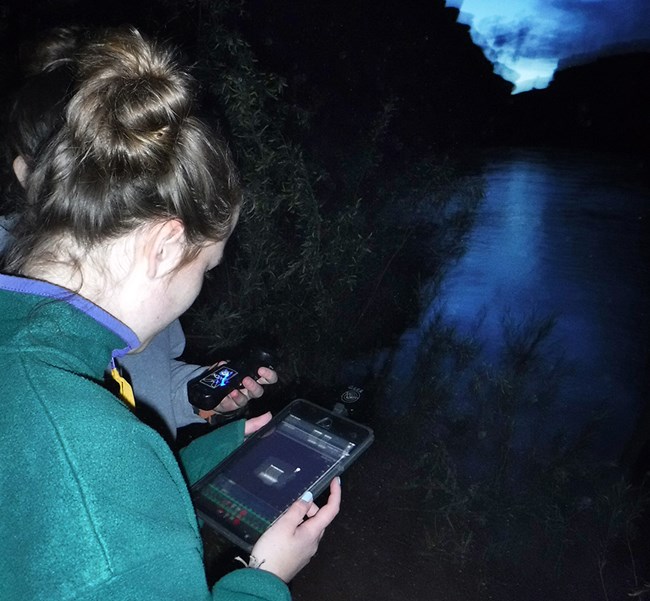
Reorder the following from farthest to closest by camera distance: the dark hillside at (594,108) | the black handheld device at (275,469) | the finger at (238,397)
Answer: the dark hillside at (594,108) < the finger at (238,397) < the black handheld device at (275,469)

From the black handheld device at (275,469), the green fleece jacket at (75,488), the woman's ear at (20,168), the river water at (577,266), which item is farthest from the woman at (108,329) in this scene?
the river water at (577,266)

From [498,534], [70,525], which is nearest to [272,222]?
[498,534]

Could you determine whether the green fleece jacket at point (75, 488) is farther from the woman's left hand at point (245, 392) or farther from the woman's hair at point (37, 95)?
the woman's left hand at point (245, 392)

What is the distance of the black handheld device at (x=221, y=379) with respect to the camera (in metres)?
1.26

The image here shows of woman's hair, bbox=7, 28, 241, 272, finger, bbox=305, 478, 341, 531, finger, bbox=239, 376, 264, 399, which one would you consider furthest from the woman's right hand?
woman's hair, bbox=7, 28, 241, 272

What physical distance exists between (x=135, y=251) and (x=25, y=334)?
23cm

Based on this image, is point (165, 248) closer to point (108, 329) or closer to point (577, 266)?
point (108, 329)

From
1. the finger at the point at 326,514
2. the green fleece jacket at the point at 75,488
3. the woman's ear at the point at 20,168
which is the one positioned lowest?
the finger at the point at 326,514

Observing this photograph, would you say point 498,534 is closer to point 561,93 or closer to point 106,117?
point 561,93

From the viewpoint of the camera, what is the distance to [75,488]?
48 centimetres

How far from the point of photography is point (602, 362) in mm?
1867

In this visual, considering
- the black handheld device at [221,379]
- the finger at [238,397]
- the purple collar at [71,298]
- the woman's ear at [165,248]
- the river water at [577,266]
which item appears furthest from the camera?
the river water at [577,266]

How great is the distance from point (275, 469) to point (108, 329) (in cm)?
59

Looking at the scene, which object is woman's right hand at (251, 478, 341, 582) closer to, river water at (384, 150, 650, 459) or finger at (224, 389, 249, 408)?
finger at (224, 389, 249, 408)
